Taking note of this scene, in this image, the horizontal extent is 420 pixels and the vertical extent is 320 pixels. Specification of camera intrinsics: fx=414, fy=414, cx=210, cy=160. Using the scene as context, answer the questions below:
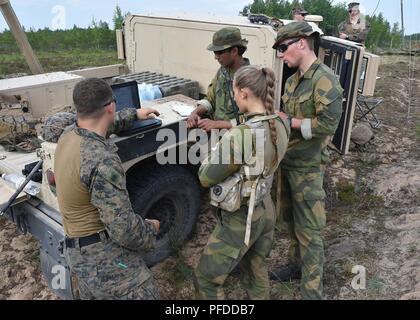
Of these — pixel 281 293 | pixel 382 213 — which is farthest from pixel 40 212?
pixel 382 213

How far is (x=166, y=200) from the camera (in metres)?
3.24

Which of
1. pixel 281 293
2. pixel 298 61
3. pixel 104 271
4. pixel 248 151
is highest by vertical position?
pixel 298 61

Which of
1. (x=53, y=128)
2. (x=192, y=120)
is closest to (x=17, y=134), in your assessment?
(x=53, y=128)

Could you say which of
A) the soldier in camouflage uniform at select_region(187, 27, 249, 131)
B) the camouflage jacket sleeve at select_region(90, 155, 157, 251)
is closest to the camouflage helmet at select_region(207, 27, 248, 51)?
the soldier in camouflage uniform at select_region(187, 27, 249, 131)

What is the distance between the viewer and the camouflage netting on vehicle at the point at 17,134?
3.05m

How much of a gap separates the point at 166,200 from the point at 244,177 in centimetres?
118

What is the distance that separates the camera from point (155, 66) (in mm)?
4438

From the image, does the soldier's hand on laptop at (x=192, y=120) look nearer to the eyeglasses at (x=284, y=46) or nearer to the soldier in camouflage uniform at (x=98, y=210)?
the eyeglasses at (x=284, y=46)

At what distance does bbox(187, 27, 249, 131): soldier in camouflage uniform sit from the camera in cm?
286

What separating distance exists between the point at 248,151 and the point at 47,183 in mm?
1317

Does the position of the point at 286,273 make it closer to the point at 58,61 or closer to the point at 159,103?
the point at 159,103

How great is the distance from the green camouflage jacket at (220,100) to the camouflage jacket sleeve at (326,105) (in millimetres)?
638

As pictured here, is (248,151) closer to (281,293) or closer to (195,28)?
(281,293)
